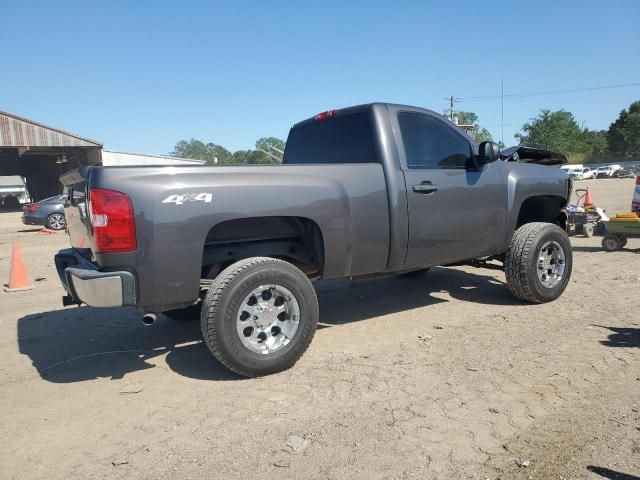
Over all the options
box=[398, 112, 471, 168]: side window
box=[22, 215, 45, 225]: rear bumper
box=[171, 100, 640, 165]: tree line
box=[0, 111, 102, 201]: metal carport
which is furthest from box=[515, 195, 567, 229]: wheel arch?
box=[171, 100, 640, 165]: tree line

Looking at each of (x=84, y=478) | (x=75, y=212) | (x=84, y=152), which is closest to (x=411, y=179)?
(x=75, y=212)

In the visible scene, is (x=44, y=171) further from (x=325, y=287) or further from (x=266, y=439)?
(x=266, y=439)

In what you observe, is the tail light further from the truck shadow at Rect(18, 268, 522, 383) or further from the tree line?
the tree line

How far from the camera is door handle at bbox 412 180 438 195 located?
4254 millimetres

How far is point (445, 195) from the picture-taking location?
446 centimetres

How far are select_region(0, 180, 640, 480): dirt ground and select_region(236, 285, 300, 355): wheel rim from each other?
10.5 inches

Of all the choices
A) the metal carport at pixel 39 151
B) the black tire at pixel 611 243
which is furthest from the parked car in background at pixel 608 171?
the black tire at pixel 611 243

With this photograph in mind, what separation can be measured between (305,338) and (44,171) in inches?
1717

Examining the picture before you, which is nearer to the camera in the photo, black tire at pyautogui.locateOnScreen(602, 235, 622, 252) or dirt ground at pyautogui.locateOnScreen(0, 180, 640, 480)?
dirt ground at pyautogui.locateOnScreen(0, 180, 640, 480)

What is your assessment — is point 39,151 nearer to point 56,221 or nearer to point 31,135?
point 31,135

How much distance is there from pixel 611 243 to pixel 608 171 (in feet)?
164

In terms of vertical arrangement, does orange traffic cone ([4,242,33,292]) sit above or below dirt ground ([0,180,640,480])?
above

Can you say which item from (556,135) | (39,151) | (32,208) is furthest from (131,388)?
(556,135)

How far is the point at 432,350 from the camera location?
13.2 feet
